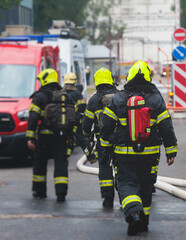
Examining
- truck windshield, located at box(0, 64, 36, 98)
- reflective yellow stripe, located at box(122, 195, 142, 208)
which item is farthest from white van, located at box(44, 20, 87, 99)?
reflective yellow stripe, located at box(122, 195, 142, 208)

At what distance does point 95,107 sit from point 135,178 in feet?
6.62

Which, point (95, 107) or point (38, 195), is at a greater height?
point (95, 107)

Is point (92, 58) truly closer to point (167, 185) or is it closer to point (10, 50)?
point (10, 50)

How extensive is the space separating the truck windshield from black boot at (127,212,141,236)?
6716 millimetres

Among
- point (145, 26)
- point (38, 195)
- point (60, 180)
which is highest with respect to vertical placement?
point (60, 180)

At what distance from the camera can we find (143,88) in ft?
22.6

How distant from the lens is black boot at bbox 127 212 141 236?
259 inches

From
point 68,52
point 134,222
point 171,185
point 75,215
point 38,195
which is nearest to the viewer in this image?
point 134,222

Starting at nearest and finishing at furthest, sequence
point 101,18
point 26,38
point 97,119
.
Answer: point 97,119, point 26,38, point 101,18

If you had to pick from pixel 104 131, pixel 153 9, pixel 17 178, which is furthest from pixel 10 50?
pixel 153 9

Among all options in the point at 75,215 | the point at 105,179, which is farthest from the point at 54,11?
the point at 75,215

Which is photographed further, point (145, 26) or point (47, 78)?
point (145, 26)

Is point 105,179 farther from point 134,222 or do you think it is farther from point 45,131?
point 134,222

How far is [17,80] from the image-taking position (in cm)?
1350
